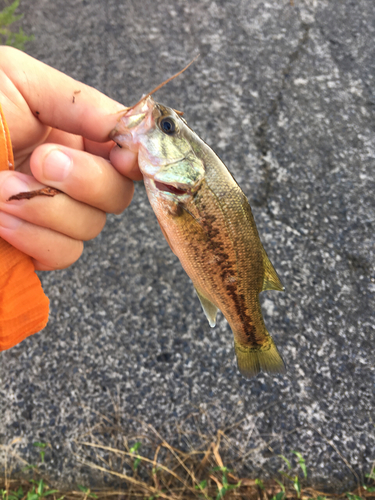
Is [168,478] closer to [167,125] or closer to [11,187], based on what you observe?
[11,187]

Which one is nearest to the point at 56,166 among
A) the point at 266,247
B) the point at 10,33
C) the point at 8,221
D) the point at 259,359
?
the point at 8,221

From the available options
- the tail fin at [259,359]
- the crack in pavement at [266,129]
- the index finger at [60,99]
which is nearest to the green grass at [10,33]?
the index finger at [60,99]

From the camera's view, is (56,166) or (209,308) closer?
(56,166)

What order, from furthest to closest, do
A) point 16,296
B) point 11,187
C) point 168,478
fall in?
point 168,478, point 16,296, point 11,187

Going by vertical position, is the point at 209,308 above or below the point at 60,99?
below

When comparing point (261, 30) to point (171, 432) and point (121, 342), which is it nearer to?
point (121, 342)

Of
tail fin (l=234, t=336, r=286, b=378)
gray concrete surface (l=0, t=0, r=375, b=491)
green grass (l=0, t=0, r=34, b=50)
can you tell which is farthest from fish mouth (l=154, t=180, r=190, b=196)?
green grass (l=0, t=0, r=34, b=50)
